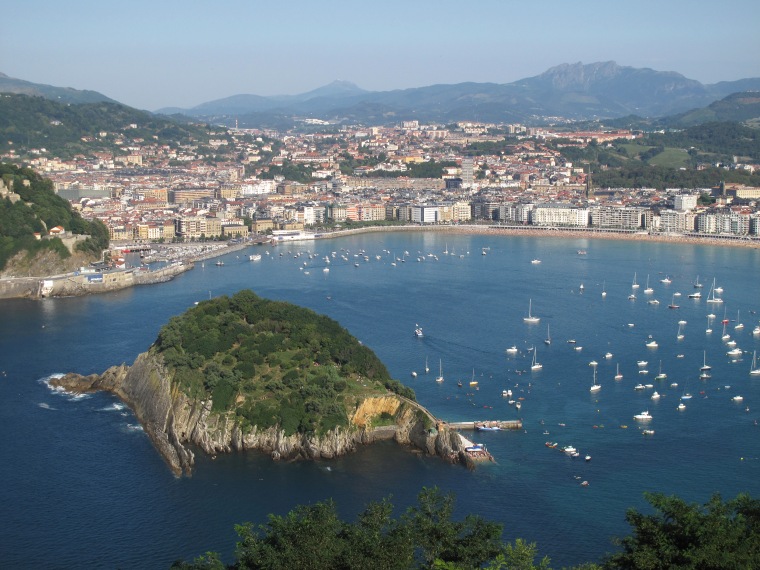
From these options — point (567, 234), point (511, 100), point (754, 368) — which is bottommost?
point (567, 234)

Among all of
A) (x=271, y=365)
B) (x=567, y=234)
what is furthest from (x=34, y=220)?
(x=567, y=234)

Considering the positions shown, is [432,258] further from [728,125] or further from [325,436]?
[728,125]

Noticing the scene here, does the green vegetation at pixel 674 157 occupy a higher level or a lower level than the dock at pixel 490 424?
higher

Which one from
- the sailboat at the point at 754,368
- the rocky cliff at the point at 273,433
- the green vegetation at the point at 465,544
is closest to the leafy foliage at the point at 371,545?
the green vegetation at the point at 465,544

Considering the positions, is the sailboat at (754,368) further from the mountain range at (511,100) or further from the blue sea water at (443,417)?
Result: the mountain range at (511,100)

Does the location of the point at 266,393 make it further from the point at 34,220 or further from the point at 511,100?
the point at 511,100

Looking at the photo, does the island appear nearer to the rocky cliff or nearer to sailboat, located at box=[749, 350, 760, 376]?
the rocky cliff

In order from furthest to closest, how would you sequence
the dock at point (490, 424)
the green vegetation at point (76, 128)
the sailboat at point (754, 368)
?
the green vegetation at point (76, 128) < the sailboat at point (754, 368) < the dock at point (490, 424)
